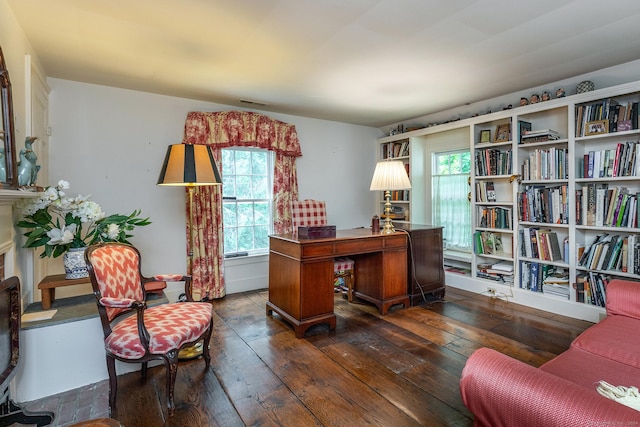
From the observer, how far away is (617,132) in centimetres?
287

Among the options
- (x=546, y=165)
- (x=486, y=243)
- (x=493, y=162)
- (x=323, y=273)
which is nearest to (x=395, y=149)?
(x=493, y=162)

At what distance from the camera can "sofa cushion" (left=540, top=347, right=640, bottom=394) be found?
4.49ft

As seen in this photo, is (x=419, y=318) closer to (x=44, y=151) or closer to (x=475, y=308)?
(x=475, y=308)

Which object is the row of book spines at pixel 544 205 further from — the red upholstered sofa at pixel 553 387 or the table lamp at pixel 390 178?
the red upholstered sofa at pixel 553 387

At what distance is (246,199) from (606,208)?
3841 mm

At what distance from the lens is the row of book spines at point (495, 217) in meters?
3.72

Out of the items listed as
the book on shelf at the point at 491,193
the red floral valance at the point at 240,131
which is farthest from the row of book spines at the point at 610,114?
the red floral valance at the point at 240,131

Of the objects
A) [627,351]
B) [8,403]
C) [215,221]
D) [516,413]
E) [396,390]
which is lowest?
[396,390]

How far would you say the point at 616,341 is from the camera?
5.47 feet

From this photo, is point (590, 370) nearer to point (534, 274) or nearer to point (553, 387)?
point (553, 387)

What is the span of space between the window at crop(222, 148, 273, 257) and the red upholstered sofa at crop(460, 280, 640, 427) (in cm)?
338

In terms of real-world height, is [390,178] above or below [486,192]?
above

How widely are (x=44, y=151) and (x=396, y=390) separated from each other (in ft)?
11.7

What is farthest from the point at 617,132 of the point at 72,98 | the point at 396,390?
the point at 72,98
